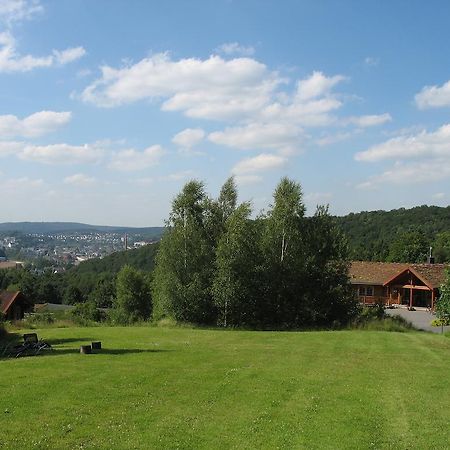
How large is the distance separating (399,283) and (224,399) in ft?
189

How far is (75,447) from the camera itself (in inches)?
392

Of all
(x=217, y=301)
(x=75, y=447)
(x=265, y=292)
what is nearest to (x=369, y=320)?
(x=265, y=292)

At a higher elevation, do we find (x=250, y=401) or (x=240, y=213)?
(x=240, y=213)

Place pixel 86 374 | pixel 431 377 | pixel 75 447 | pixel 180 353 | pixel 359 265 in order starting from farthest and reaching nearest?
pixel 359 265 < pixel 180 353 < pixel 431 377 < pixel 86 374 < pixel 75 447

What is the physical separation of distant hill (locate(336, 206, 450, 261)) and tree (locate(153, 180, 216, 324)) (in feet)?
269

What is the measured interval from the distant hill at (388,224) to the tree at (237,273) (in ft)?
266

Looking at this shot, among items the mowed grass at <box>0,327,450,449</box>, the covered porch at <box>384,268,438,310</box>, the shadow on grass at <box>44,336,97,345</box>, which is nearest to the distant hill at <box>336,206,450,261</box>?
the covered porch at <box>384,268,438,310</box>

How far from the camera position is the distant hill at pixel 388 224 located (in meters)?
126

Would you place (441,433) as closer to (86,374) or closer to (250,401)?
(250,401)

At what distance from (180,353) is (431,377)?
9.45 metres

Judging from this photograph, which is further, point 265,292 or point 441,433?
point 265,292

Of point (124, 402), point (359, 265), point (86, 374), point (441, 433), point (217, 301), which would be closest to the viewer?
point (441, 433)

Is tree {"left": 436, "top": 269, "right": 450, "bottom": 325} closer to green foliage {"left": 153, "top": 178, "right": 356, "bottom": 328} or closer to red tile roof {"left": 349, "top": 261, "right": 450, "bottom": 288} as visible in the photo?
green foliage {"left": 153, "top": 178, "right": 356, "bottom": 328}

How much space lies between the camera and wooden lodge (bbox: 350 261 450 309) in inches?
2434
